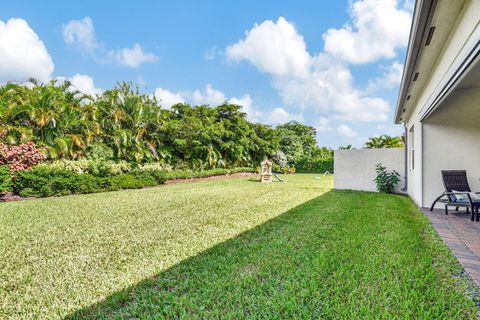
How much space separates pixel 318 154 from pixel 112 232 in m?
32.4

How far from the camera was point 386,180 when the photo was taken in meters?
11.5

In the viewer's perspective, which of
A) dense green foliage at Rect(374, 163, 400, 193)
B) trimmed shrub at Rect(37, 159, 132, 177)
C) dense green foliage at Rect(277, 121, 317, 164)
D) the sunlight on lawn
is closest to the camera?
the sunlight on lawn

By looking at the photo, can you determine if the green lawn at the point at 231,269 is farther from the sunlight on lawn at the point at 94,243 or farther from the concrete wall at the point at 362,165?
the concrete wall at the point at 362,165

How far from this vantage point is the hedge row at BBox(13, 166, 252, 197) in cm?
1037

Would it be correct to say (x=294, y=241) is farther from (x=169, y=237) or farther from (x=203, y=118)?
(x=203, y=118)

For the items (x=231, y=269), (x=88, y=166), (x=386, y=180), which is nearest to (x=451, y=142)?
(x=386, y=180)

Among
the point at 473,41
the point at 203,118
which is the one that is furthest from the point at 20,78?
the point at 473,41

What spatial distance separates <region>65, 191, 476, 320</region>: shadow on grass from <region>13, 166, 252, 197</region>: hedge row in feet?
31.5

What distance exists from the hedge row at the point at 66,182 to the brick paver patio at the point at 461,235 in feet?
40.8

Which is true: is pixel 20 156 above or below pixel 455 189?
above

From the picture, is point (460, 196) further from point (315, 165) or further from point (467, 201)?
point (315, 165)

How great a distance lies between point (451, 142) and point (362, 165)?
5.61m

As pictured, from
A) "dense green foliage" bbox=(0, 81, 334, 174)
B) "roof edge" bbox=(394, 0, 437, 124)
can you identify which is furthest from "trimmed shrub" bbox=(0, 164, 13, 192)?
"roof edge" bbox=(394, 0, 437, 124)

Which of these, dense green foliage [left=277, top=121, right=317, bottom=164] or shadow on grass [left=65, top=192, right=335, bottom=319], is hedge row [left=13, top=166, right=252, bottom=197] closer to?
shadow on grass [left=65, top=192, right=335, bottom=319]
